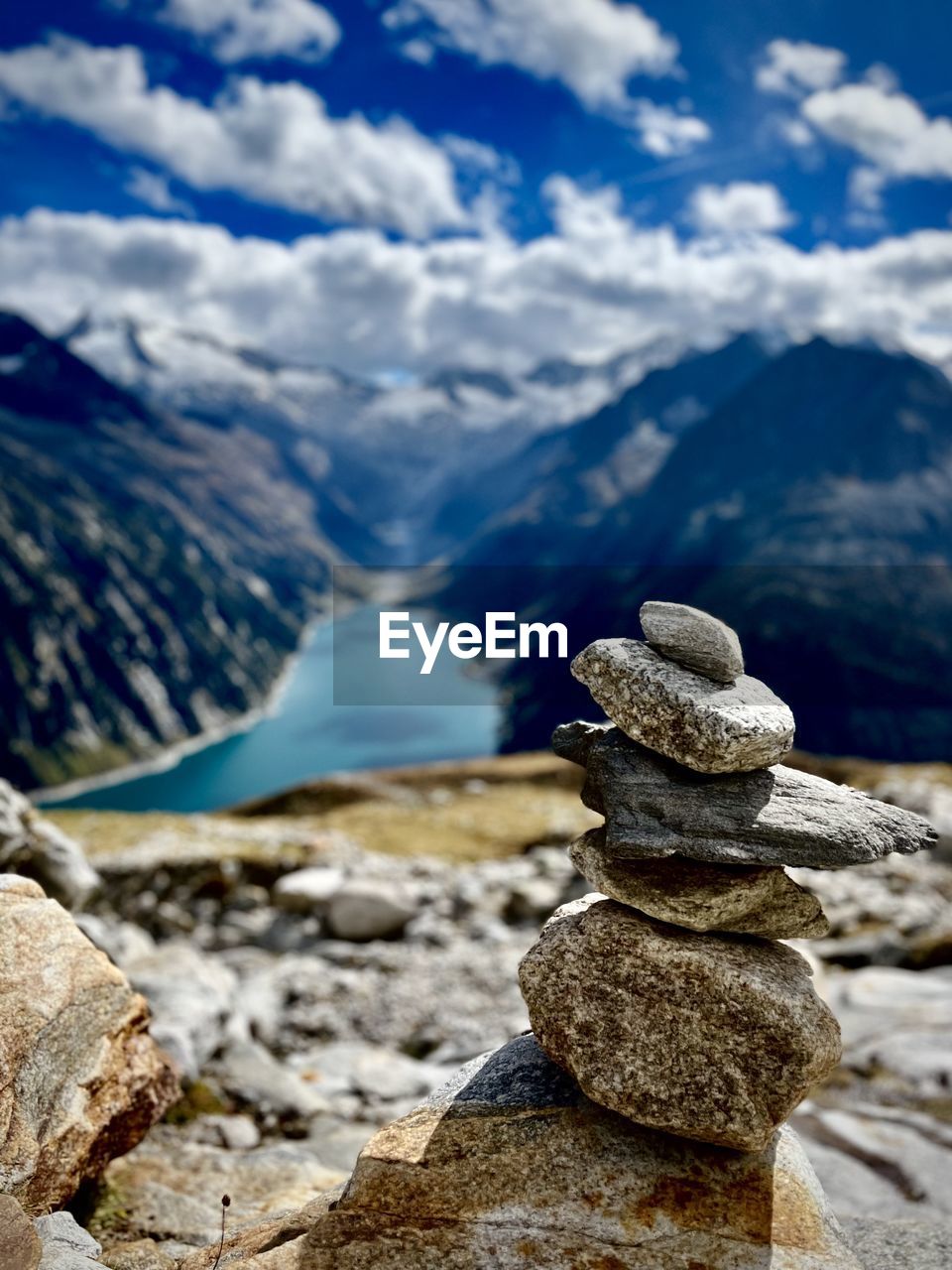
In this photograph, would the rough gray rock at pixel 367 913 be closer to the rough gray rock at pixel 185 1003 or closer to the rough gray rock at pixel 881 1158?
the rough gray rock at pixel 185 1003

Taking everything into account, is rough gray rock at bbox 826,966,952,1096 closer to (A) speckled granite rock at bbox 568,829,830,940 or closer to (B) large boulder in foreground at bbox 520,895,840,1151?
(B) large boulder in foreground at bbox 520,895,840,1151

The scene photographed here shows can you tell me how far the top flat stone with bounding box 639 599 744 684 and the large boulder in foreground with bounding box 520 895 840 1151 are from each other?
3.07 meters

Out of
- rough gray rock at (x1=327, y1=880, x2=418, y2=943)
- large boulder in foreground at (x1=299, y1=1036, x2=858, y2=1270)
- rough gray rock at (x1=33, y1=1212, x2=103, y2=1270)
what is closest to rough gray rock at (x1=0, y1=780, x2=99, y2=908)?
rough gray rock at (x1=33, y1=1212, x2=103, y2=1270)

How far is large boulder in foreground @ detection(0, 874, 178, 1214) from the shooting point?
959 cm

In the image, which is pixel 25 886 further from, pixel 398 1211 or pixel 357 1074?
pixel 357 1074

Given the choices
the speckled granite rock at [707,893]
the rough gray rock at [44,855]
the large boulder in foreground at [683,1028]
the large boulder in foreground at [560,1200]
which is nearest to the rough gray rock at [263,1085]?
the rough gray rock at [44,855]

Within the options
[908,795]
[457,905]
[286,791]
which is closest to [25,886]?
[457,905]

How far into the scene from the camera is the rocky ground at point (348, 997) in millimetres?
12773

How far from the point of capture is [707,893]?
9.88 meters

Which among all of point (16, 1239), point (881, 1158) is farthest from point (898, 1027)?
point (16, 1239)

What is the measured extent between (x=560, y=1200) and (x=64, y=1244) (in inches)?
196

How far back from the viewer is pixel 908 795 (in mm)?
51156

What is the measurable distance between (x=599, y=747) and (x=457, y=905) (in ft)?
76.6

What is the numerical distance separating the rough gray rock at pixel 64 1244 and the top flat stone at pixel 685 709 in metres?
7.65
